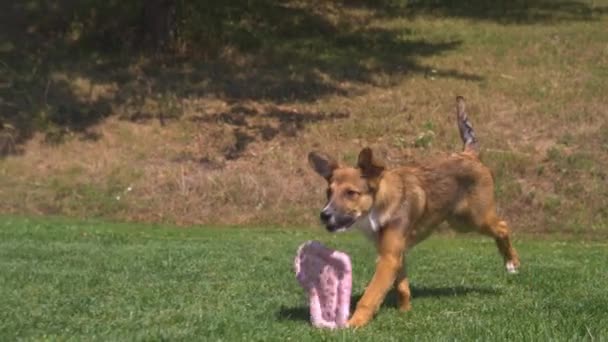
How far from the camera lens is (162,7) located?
25.3 m

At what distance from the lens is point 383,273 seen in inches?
298

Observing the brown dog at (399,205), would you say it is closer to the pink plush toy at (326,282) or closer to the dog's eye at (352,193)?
the dog's eye at (352,193)

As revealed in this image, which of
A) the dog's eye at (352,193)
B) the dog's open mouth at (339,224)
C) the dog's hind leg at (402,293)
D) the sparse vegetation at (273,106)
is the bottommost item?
the sparse vegetation at (273,106)

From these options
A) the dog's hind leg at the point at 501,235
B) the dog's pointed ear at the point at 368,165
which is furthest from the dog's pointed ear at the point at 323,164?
the dog's hind leg at the point at 501,235

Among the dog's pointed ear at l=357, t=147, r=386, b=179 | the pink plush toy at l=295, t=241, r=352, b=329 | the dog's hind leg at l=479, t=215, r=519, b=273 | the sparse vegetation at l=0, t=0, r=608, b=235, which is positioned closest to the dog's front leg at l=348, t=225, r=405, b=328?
the pink plush toy at l=295, t=241, r=352, b=329

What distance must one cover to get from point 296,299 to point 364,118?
47.9ft

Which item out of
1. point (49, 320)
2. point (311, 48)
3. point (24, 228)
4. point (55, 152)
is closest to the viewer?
point (49, 320)

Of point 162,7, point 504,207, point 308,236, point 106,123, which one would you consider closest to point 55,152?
point 106,123

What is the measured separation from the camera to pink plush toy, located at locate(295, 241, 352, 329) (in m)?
7.28

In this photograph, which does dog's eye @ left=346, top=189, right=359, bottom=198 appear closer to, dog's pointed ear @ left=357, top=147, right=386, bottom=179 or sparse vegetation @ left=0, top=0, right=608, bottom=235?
dog's pointed ear @ left=357, top=147, right=386, bottom=179

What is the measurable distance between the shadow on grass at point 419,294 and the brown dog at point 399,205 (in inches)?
19.3

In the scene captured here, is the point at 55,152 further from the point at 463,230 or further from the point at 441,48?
the point at 463,230

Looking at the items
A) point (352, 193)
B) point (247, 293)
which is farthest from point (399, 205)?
point (247, 293)

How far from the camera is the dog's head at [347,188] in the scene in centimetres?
734
